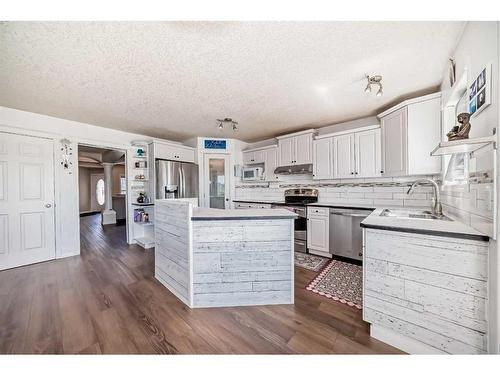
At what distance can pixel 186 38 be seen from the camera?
5.01ft

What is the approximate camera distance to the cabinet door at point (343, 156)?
10.4 ft

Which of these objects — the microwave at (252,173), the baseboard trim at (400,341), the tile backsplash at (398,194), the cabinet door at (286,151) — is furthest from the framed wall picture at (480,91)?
the microwave at (252,173)

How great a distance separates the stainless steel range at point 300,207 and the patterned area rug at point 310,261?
217mm

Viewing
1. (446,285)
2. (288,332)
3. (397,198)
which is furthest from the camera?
(397,198)

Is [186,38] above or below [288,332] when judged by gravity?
above

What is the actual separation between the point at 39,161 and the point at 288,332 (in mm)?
4346

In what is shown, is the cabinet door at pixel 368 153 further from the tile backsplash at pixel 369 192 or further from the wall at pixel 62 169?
the wall at pixel 62 169

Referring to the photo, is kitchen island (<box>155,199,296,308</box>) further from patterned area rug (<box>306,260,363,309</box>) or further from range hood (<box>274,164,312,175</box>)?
range hood (<box>274,164,312,175</box>)

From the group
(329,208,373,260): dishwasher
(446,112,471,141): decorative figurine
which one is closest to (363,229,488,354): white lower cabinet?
(446,112,471,141): decorative figurine

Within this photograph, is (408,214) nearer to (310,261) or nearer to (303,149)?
(310,261)

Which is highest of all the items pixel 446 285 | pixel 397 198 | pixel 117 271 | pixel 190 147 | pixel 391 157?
pixel 190 147

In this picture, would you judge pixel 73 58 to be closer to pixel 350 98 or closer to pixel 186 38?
pixel 186 38

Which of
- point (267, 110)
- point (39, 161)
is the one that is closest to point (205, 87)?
point (267, 110)

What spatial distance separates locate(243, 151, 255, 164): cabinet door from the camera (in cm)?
470
